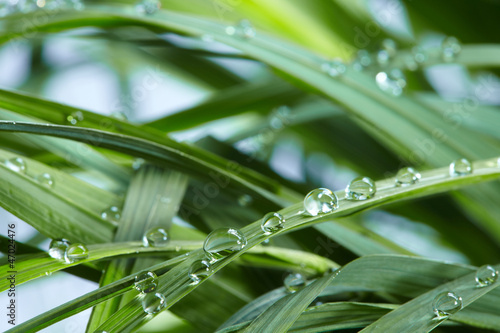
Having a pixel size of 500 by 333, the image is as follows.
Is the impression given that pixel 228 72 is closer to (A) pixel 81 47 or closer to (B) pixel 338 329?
(A) pixel 81 47

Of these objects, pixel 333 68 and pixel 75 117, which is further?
pixel 333 68

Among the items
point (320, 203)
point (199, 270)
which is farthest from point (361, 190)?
point (199, 270)

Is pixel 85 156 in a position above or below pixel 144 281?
above

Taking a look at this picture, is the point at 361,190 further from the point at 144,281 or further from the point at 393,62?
the point at 393,62

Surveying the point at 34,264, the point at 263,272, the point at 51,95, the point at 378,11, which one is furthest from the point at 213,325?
the point at 378,11

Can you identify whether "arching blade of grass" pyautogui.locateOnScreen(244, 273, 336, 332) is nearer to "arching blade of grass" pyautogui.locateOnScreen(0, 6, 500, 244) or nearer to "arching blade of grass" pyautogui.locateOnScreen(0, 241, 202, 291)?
"arching blade of grass" pyautogui.locateOnScreen(0, 241, 202, 291)

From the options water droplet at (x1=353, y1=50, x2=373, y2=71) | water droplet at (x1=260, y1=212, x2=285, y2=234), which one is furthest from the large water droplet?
water droplet at (x1=353, y1=50, x2=373, y2=71)
